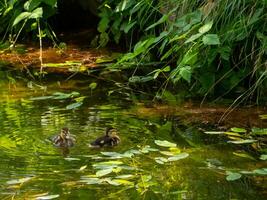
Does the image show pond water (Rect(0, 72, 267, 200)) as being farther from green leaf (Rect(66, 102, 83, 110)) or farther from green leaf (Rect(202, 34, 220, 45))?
green leaf (Rect(202, 34, 220, 45))

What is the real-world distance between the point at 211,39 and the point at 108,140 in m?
1.38

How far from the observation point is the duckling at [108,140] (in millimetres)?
5133

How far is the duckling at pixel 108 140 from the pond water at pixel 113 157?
4 centimetres

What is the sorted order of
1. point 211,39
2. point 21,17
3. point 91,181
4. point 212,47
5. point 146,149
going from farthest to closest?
point 21,17 → point 212,47 → point 211,39 → point 146,149 → point 91,181

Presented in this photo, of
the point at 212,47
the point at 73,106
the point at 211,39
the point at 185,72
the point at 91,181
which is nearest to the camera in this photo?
the point at 91,181

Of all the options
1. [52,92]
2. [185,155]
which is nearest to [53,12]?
[52,92]

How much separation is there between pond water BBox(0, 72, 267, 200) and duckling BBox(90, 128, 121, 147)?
0.04 meters

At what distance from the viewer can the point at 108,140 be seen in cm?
514

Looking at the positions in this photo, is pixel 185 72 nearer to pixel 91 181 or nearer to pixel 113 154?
pixel 113 154

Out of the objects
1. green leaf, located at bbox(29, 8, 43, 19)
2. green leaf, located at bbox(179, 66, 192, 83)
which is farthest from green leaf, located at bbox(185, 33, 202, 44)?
green leaf, located at bbox(29, 8, 43, 19)

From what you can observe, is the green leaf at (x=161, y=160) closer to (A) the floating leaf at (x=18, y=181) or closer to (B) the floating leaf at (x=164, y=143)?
(B) the floating leaf at (x=164, y=143)

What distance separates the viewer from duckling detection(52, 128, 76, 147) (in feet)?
16.9

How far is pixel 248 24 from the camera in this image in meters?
6.02

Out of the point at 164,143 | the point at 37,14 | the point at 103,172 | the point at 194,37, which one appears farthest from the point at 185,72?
the point at 37,14
